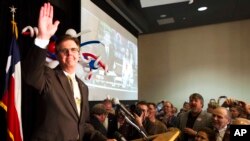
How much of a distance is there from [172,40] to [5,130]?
19.5ft

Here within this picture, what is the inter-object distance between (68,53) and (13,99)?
100cm

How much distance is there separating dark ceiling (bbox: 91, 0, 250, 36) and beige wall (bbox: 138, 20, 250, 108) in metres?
0.32

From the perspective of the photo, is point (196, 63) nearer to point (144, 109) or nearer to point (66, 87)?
point (144, 109)

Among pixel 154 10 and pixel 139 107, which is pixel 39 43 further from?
pixel 154 10

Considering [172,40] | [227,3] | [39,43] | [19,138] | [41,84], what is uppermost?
[227,3]

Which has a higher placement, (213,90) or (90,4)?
(90,4)

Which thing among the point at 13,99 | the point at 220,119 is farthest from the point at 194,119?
the point at 13,99

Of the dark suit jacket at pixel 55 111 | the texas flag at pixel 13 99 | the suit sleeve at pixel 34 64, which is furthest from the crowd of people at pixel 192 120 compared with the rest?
the suit sleeve at pixel 34 64

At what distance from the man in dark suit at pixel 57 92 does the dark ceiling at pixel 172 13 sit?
10.7ft

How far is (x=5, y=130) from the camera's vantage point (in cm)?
228

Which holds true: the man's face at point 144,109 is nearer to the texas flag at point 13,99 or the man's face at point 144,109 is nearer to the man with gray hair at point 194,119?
the man with gray hair at point 194,119

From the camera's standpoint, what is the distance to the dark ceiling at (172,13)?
17.5 ft

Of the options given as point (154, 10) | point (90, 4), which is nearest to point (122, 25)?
point (154, 10)

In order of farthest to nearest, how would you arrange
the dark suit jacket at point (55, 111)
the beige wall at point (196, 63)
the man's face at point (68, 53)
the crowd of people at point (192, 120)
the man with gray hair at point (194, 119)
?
the beige wall at point (196, 63) → the man with gray hair at point (194, 119) → the crowd of people at point (192, 120) → the man's face at point (68, 53) → the dark suit jacket at point (55, 111)
